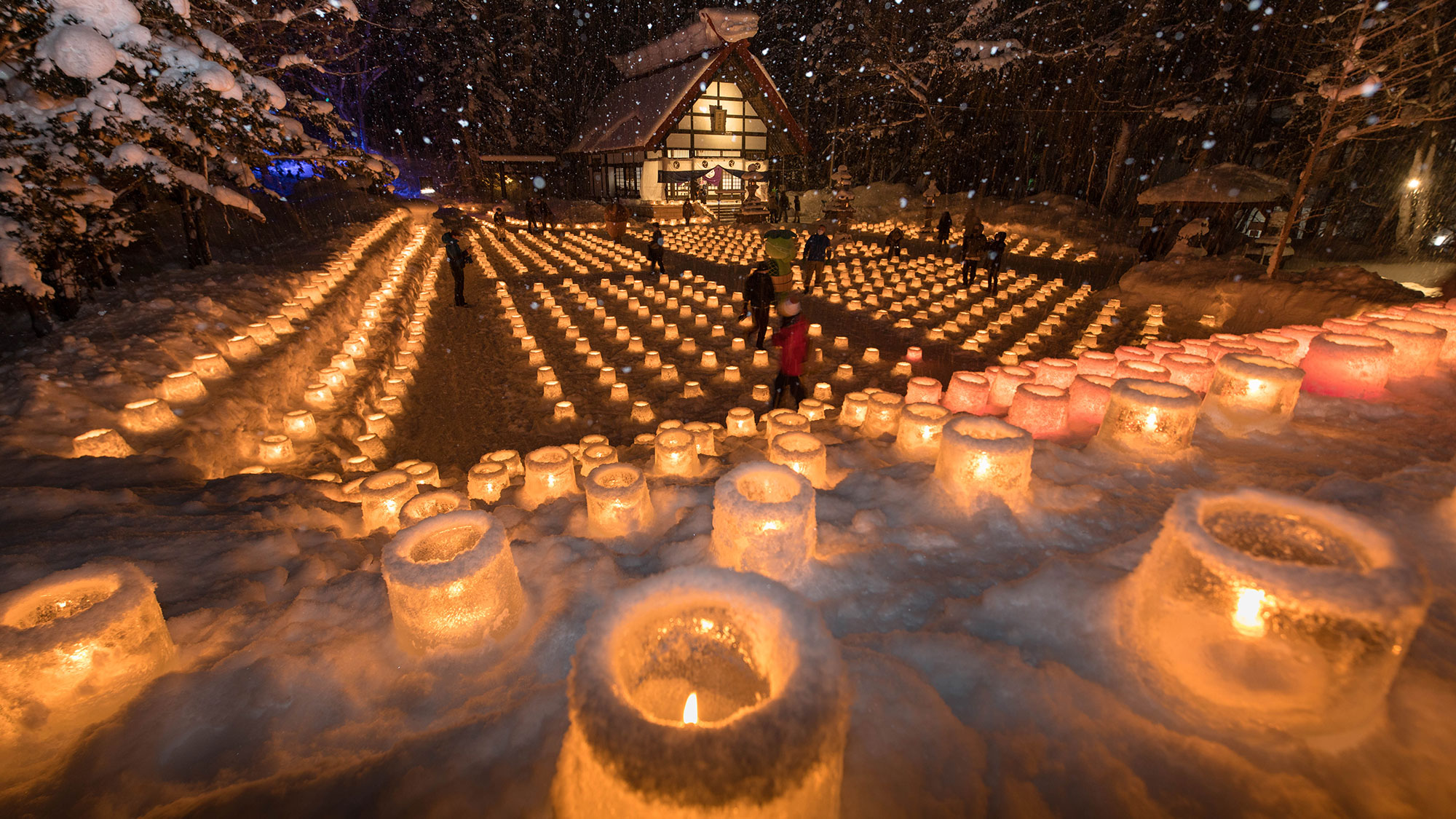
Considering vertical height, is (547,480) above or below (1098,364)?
below

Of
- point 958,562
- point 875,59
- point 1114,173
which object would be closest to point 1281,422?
point 958,562

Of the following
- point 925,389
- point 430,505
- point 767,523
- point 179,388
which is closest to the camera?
point 767,523

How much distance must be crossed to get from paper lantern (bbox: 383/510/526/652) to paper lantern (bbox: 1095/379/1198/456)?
345 centimetres

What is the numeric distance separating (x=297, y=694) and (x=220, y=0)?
1095cm

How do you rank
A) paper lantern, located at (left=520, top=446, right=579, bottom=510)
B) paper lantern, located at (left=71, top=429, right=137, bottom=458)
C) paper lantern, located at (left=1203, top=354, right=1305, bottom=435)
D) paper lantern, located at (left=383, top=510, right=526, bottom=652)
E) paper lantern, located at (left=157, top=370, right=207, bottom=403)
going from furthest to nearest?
paper lantern, located at (left=157, top=370, right=207, bottom=403)
paper lantern, located at (left=71, top=429, right=137, bottom=458)
paper lantern, located at (left=520, top=446, right=579, bottom=510)
paper lantern, located at (left=1203, top=354, right=1305, bottom=435)
paper lantern, located at (left=383, top=510, right=526, bottom=652)

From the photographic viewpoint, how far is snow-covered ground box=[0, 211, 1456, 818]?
60.0 inches

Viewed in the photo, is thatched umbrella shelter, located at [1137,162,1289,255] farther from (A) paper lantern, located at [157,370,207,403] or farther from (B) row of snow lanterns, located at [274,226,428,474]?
(A) paper lantern, located at [157,370,207,403]

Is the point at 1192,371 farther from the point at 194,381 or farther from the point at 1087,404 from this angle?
the point at 194,381

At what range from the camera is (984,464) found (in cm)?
273

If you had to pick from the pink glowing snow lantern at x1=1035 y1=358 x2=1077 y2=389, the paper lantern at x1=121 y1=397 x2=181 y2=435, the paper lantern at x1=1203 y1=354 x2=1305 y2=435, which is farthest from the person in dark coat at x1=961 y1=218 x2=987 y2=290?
the paper lantern at x1=121 y1=397 x2=181 y2=435

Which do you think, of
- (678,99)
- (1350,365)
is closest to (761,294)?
(1350,365)

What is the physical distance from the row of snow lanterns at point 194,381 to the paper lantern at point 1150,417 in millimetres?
7025

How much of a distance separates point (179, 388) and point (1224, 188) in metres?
20.7

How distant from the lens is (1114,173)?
20.3m
